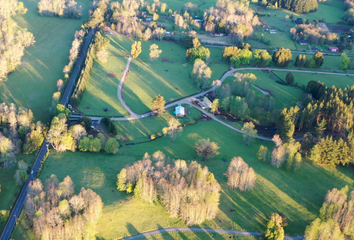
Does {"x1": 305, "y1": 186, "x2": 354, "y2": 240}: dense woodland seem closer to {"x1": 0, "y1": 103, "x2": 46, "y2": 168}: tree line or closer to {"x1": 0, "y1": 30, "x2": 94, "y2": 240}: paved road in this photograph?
{"x1": 0, "y1": 30, "x2": 94, "y2": 240}: paved road

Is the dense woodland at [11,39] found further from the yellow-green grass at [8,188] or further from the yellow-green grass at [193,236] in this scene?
the yellow-green grass at [193,236]

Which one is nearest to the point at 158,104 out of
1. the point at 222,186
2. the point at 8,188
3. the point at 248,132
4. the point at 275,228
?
the point at 248,132

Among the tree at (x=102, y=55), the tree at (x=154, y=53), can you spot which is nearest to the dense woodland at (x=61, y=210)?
the tree at (x=102, y=55)

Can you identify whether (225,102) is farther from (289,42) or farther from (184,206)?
(289,42)

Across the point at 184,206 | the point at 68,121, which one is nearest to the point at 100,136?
the point at 68,121

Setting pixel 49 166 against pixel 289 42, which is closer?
pixel 49 166

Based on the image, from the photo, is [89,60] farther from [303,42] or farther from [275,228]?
[303,42]
